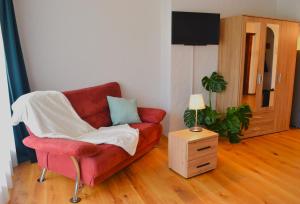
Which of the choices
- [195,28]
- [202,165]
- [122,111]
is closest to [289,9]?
[195,28]

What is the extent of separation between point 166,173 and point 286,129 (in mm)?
2739

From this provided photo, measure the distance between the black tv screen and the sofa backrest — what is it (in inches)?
51.3

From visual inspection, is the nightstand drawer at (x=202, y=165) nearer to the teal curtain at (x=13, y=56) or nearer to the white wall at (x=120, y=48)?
the white wall at (x=120, y=48)

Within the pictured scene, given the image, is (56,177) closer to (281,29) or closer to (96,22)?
(96,22)

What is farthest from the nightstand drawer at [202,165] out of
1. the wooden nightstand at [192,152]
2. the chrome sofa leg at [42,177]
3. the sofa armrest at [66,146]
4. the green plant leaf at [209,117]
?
→ the chrome sofa leg at [42,177]

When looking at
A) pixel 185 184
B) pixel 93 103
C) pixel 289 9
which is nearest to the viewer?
pixel 185 184

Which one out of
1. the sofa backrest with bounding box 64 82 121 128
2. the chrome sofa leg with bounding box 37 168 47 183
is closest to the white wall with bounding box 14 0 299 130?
the sofa backrest with bounding box 64 82 121 128

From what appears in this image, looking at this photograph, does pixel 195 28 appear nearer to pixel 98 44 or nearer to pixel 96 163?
pixel 98 44

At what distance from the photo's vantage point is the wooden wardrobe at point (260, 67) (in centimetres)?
357

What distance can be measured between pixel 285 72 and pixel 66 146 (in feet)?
12.3

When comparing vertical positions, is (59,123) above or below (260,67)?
below

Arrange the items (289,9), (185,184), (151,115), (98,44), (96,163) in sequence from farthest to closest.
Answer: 1. (289,9)
2. (98,44)
3. (151,115)
4. (185,184)
5. (96,163)

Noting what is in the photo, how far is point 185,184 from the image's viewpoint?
8.08 ft

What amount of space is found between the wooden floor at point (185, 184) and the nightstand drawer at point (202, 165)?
0.07 metres
